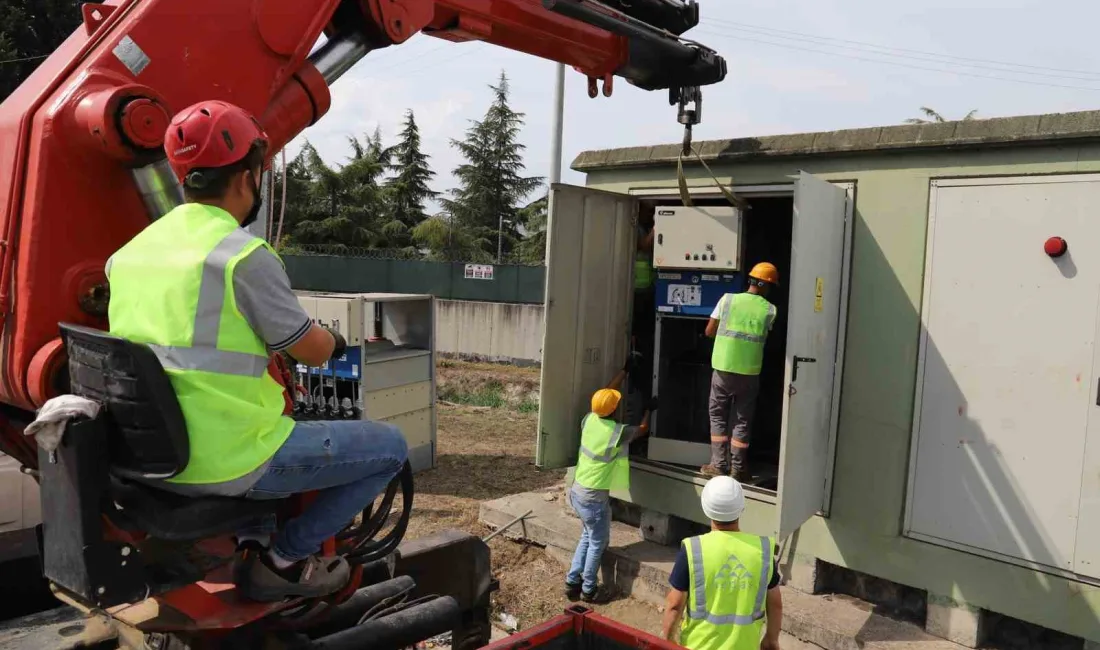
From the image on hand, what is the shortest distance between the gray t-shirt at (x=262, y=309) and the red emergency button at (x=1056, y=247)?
170 inches

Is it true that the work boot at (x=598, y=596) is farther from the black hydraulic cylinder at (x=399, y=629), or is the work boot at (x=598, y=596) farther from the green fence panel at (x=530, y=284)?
the green fence panel at (x=530, y=284)

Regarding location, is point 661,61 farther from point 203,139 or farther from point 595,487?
point 203,139

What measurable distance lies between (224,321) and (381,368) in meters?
6.43

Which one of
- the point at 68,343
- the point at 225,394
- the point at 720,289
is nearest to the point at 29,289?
the point at 68,343

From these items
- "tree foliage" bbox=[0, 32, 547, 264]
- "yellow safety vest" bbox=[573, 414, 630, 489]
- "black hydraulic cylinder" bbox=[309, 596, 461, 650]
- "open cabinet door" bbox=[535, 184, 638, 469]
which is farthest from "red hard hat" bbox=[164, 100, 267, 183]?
"tree foliage" bbox=[0, 32, 547, 264]

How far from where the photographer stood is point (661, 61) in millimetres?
5242

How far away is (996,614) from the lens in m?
4.91

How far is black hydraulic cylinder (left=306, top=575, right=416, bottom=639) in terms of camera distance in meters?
3.17

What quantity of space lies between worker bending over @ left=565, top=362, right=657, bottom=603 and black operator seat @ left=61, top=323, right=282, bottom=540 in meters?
3.79

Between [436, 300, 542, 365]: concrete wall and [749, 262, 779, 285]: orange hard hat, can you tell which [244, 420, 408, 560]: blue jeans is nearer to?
[749, 262, 779, 285]: orange hard hat

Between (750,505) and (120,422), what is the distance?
15.0 ft

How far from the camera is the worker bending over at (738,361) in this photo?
235 inches

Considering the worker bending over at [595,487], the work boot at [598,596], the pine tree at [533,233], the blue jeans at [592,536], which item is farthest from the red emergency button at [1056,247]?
the pine tree at [533,233]

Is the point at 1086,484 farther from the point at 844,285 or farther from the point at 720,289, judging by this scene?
the point at 720,289
